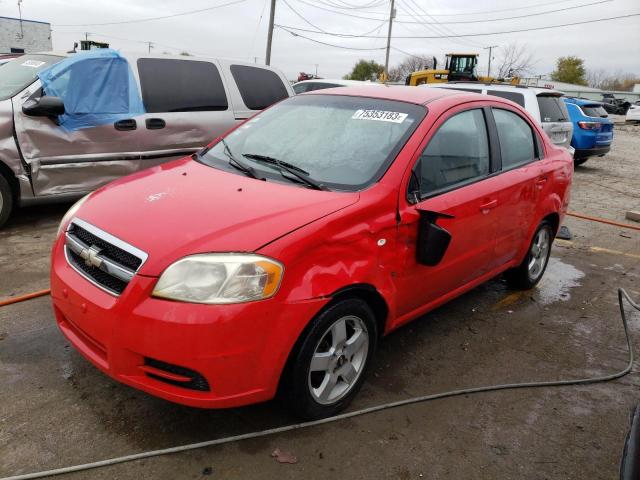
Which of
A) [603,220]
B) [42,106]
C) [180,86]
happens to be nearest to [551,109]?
[603,220]

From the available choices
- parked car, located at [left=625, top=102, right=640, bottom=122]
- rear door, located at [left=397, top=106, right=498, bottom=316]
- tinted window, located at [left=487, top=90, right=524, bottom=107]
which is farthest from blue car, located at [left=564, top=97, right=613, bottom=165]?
parked car, located at [left=625, top=102, right=640, bottom=122]

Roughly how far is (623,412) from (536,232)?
1781 mm

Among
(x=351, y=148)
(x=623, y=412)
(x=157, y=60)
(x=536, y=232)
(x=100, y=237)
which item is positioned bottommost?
(x=623, y=412)

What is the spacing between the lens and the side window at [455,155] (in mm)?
3162

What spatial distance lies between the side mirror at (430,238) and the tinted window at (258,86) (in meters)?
4.26

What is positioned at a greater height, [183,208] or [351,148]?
[351,148]

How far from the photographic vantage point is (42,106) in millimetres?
5055

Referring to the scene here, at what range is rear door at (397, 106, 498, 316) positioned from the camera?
3031 mm

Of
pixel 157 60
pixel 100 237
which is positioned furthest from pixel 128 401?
pixel 157 60

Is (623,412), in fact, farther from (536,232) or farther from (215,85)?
(215,85)

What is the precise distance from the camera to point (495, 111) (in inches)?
155

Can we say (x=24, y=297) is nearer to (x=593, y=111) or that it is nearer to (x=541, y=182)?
(x=541, y=182)

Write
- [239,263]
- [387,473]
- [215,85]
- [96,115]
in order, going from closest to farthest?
1. [239,263]
2. [387,473]
3. [96,115]
4. [215,85]

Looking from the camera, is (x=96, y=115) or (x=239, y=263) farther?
(x=96, y=115)
